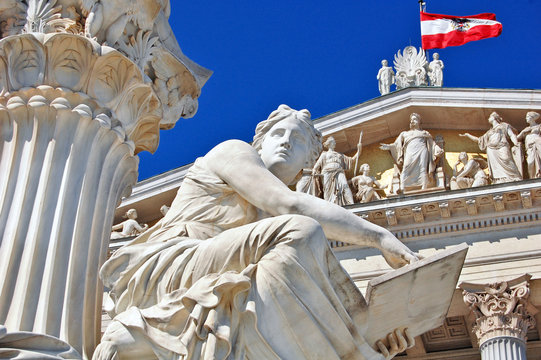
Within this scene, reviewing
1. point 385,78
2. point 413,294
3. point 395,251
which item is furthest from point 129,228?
point 413,294

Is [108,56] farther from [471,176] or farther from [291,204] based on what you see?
[471,176]

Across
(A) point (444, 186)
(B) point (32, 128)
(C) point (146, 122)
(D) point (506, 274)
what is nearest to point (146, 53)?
(C) point (146, 122)

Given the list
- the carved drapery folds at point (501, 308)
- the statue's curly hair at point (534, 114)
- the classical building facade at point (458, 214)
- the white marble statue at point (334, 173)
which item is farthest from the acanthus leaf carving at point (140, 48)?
the statue's curly hair at point (534, 114)

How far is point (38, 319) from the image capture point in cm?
423

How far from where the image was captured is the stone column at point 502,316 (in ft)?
67.5

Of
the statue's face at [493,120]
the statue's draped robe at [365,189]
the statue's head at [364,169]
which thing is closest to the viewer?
the statue's draped robe at [365,189]

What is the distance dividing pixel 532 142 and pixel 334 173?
4.31 meters

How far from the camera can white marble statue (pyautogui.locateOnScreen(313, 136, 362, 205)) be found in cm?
2447

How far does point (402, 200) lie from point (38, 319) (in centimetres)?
1908

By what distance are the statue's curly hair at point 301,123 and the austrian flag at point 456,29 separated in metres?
23.2

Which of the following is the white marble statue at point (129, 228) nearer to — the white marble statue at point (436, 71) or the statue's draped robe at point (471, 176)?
the statue's draped robe at point (471, 176)

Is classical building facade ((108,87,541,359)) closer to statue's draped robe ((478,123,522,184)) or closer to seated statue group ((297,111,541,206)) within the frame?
seated statue group ((297,111,541,206))

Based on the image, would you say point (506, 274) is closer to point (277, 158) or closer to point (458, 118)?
point (458, 118)

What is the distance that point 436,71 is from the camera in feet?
90.5
